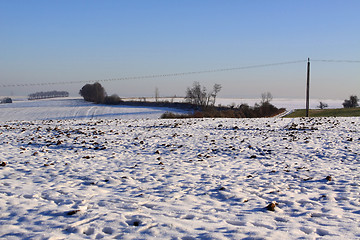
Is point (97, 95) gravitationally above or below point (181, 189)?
above

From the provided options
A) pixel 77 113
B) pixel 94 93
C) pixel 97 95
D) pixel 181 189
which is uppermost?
pixel 94 93

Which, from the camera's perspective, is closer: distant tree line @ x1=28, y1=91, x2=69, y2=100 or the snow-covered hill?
the snow-covered hill

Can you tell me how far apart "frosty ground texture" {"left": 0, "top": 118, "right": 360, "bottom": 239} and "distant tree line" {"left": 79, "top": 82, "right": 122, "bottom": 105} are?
75557mm

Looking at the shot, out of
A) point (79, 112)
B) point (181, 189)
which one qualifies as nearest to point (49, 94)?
point (79, 112)

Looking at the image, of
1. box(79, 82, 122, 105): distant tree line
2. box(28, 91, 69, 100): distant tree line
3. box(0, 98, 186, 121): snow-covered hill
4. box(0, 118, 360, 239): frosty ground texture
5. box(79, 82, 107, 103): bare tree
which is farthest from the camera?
box(28, 91, 69, 100): distant tree line

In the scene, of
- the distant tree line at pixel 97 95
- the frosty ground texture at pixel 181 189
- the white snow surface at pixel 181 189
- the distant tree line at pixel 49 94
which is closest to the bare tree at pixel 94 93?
the distant tree line at pixel 97 95

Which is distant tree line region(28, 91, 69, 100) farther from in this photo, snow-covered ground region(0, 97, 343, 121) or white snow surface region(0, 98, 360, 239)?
white snow surface region(0, 98, 360, 239)

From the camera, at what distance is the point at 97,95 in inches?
3762

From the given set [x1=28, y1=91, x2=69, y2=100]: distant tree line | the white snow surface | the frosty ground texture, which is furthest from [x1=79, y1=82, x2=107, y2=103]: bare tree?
the frosty ground texture

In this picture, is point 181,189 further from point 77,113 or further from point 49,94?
point 49,94

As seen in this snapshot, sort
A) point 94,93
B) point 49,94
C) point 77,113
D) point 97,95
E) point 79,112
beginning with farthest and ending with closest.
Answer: point 49,94 < point 94,93 < point 97,95 < point 79,112 < point 77,113

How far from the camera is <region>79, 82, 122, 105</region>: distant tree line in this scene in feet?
291

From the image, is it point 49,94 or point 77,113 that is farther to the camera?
point 49,94

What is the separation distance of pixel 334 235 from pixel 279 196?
6.78ft
